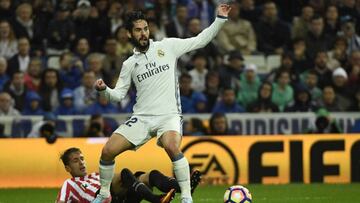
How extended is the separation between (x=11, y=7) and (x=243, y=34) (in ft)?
14.6

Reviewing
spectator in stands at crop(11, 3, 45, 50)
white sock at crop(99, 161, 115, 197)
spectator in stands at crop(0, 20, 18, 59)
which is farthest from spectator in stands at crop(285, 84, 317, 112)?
white sock at crop(99, 161, 115, 197)

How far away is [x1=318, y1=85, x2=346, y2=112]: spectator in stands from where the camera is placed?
18906 mm

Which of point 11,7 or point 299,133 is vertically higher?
point 11,7

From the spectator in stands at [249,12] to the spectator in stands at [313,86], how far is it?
7.41 ft

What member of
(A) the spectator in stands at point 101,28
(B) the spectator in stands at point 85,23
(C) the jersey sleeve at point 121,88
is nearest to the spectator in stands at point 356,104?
(A) the spectator in stands at point 101,28

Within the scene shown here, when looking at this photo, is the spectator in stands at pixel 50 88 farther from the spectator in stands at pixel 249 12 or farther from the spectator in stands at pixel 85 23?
the spectator in stands at pixel 249 12

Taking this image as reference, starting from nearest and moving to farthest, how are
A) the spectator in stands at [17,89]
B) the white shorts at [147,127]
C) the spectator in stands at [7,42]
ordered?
1. the white shorts at [147,127]
2. the spectator in stands at [17,89]
3. the spectator in stands at [7,42]

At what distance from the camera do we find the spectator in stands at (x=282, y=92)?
19.1m

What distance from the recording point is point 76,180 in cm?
1110

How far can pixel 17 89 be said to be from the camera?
18422 mm

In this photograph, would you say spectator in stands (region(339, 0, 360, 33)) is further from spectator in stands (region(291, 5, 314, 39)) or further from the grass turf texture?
the grass turf texture

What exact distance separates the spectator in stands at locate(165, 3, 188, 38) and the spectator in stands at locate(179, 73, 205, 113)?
179 centimetres

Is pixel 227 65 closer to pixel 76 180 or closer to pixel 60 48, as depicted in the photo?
pixel 60 48

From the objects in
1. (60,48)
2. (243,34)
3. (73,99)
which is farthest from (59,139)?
(243,34)
